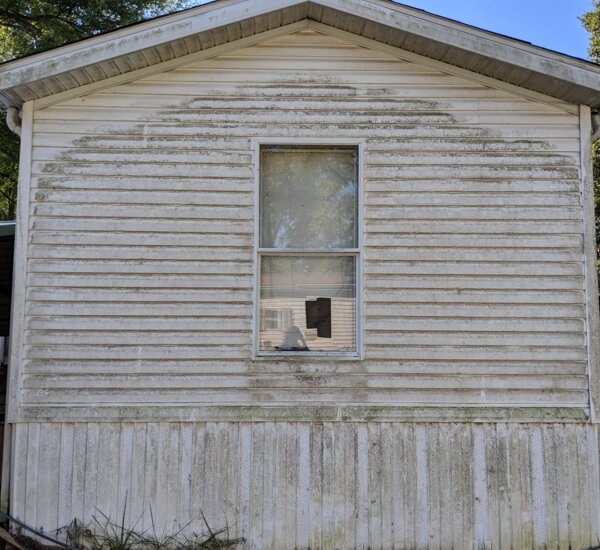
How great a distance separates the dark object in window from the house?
2cm

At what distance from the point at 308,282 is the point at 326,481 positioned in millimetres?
1574

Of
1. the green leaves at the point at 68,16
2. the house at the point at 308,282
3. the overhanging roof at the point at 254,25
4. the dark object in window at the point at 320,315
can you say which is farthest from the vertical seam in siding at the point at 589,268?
the green leaves at the point at 68,16

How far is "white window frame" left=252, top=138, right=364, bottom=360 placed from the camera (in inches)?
184

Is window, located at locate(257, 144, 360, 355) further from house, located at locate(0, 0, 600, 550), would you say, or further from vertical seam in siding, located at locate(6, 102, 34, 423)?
vertical seam in siding, located at locate(6, 102, 34, 423)

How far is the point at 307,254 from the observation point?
189 inches

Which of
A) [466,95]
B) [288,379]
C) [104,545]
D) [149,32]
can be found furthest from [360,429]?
[149,32]

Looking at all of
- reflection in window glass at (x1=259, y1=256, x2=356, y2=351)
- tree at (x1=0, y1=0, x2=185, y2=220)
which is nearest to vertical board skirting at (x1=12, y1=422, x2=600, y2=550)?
reflection in window glass at (x1=259, y1=256, x2=356, y2=351)

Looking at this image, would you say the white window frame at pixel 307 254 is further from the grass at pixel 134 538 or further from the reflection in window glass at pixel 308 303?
the grass at pixel 134 538

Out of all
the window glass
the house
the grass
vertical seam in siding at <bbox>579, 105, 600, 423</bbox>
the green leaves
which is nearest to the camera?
the grass

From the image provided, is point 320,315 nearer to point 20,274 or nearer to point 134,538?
point 134,538

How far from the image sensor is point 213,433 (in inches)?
182

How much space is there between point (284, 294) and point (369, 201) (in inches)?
40.6

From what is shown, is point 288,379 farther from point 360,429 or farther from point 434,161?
point 434,161

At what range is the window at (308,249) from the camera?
187 inches
